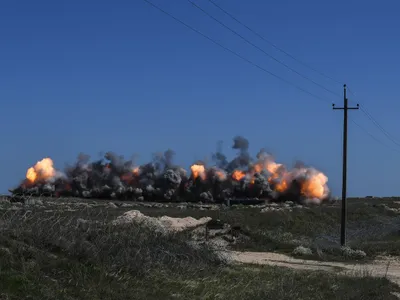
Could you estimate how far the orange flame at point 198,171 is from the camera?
95.7 m

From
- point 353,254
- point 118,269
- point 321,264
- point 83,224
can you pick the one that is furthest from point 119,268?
point 353,254

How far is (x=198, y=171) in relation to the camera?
314ft

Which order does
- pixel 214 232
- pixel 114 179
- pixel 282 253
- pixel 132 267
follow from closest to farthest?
pixel 132 267 < pixel 282 253 < pixel 214 232 < pixel 114 179

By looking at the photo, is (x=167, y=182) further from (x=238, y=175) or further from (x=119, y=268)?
(x=119, y=268)

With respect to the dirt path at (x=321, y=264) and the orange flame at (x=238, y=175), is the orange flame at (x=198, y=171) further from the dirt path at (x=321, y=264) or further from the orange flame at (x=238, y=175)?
the dirt path at (x=321, y=264)

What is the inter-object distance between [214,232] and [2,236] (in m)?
27.5

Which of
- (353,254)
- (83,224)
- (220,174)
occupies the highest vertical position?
(220,174)

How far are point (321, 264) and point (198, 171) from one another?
221 feet

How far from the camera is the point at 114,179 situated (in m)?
95.0

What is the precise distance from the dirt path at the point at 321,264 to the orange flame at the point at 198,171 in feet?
203

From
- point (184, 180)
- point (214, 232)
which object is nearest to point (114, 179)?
point (184, 180)

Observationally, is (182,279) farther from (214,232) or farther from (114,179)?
(114,179)

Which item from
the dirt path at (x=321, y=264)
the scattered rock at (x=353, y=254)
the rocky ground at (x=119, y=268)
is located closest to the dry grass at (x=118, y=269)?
the rocky ground at (x=119, y=268)

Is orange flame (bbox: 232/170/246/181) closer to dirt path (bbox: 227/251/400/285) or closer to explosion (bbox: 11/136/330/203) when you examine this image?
explosion (bbox: 11/136/330/203)
